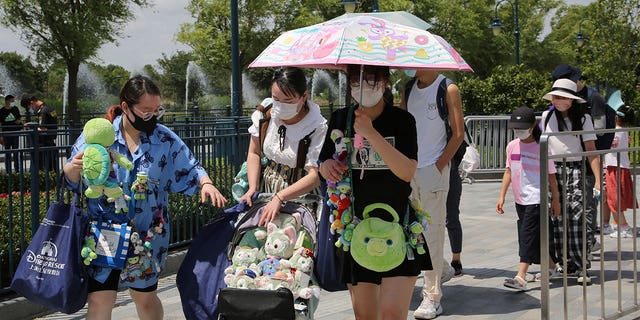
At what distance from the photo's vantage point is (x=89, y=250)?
13.0 feet

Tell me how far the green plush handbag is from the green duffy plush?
128cm

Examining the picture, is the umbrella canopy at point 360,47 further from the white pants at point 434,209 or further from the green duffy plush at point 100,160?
the white pants at point 434,209

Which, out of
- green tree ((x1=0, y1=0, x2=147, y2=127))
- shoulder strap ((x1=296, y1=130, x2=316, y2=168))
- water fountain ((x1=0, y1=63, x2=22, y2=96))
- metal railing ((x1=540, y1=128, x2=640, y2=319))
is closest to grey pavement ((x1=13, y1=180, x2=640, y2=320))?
metal railing ((x1=540, y1=128, x2=640, y2=319))

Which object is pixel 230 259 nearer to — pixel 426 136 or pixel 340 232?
pixel 340 232

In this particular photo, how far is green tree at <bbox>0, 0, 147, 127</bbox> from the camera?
30.9 m

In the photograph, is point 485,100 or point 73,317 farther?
point 485,100

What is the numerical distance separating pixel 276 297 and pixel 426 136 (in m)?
2.17

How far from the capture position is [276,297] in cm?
358

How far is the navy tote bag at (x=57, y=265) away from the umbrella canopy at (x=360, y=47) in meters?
1.29

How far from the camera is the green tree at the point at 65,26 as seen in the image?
30.9m

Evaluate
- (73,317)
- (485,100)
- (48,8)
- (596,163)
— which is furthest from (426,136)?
(48,8)

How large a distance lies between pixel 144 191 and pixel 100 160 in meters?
0.32

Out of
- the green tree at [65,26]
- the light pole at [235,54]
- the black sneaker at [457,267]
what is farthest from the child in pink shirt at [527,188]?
the green tree at [65,26]

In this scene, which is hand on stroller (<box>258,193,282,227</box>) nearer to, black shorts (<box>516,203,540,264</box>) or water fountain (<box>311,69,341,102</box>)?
black shorts (<box>516,203,540,264</box>)
